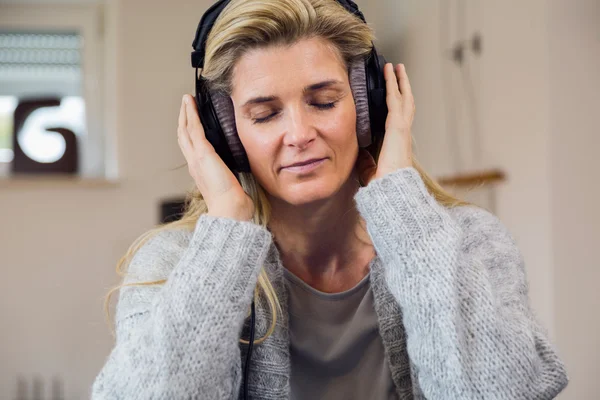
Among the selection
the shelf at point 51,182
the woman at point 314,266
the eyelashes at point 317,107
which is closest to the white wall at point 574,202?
the woman at point 314,266

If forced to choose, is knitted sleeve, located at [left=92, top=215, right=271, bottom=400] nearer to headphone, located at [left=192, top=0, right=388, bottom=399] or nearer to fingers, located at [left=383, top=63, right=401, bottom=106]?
headphone, located at [left=192, top=0, right=388, bottom=399]

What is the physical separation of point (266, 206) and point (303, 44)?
307 millimetres

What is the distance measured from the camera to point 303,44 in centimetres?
112

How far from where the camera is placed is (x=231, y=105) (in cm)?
115

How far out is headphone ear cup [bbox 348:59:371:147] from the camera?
1131mm

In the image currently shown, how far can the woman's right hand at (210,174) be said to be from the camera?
108 centimetres

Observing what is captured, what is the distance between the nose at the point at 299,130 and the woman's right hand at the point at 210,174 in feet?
0.40

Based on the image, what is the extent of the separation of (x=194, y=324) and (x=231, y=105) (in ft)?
1.36

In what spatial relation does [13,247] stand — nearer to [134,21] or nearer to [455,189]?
[134,21]

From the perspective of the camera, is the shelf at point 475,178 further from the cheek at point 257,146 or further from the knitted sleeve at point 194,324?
the knitted sleeve at point 194,324

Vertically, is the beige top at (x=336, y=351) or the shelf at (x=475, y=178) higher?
the shelf at (x=475, y=178)

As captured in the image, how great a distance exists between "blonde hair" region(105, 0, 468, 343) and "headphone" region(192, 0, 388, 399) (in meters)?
0.02

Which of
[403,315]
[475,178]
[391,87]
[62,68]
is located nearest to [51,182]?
[62,68]

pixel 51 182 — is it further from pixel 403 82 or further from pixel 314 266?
pixel 403 82
